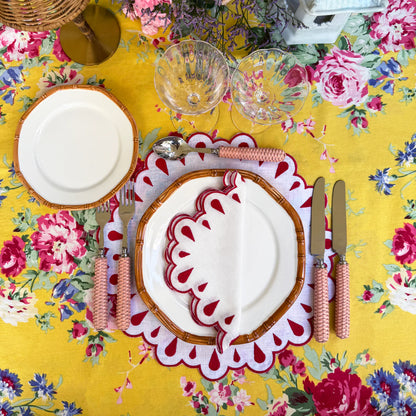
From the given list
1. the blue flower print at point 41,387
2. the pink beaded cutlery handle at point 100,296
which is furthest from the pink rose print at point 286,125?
the blue flower print at point 41,387

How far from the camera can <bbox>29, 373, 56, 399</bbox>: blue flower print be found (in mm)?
702

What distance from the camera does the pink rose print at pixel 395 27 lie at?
0.75 m

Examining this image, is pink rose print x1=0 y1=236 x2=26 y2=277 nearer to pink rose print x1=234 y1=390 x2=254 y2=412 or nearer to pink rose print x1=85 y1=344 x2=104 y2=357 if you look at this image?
pink rose print x1=85 y1=344 x2=104 y2=357

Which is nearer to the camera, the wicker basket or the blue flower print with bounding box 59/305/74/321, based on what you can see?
the wicker basket

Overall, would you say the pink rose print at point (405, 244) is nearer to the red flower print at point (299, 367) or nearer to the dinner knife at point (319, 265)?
the dinner knife at point (319, 265)

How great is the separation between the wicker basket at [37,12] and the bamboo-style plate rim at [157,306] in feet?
1.07

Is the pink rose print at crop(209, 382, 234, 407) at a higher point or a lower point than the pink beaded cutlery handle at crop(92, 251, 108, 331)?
lower

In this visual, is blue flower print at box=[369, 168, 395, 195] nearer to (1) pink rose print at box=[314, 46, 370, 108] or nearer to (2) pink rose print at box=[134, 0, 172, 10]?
(1) pink rose print at box=[314, 46, 370, 108]

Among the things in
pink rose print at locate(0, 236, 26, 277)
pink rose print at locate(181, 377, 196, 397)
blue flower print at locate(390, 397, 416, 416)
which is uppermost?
pink rose print at locate(0, 236, 26, 277)

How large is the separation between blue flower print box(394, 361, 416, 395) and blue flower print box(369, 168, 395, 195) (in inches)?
13.6

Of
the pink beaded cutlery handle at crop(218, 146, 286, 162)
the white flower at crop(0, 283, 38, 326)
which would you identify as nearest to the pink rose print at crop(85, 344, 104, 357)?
the white flower at crop(0, 283, 38, 326)

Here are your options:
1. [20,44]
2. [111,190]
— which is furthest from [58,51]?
[111,190]

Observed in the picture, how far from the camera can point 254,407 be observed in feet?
2.29

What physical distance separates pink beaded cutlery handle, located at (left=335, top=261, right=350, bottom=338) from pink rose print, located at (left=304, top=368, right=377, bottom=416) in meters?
0.09
